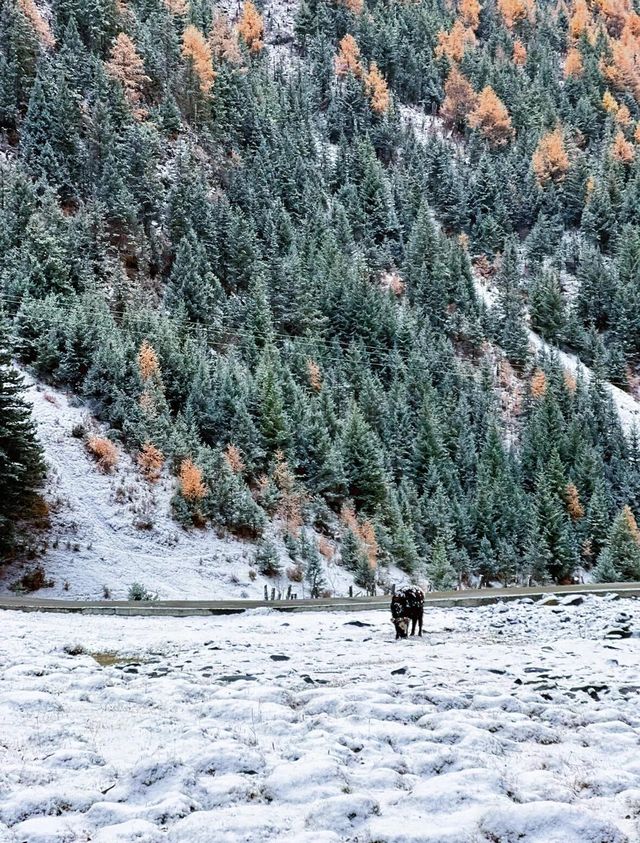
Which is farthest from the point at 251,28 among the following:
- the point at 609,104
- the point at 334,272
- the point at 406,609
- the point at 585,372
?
the point at 406,609

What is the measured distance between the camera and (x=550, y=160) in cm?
13538

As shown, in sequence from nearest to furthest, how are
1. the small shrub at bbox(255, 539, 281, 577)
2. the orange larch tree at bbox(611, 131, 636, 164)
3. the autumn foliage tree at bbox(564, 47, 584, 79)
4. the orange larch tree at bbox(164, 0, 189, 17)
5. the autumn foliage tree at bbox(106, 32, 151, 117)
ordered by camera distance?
the small shrub at bbox(255, 539, 281, 577)
the autumn foliage tree at bbox(106, 32, 151, 117)
the orange larch tree at bbox(164, 0, 189, 17)
the orange larch tree at bbox(611, 131, 636, 164)
the autumn foliage tree at bbox(564, 47, 584, 79)

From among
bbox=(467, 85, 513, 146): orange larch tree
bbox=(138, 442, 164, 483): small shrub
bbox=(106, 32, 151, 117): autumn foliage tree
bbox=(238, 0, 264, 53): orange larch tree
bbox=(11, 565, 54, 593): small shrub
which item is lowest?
bbox=(11, 565, 54, 593): small shrub

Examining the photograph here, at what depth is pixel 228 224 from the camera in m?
88.1

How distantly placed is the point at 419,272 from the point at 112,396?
66.8 m

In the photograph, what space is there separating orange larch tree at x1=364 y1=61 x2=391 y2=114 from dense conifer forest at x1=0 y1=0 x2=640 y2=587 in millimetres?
560

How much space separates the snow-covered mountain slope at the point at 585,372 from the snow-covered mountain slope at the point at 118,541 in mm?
64763

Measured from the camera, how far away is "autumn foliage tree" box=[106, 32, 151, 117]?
331 feet

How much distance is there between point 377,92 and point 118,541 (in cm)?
13447

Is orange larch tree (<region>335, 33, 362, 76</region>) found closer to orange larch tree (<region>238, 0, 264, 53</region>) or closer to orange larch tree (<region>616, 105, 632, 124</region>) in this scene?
orange larch tree (<region>238, 0, 264, 53</region>)

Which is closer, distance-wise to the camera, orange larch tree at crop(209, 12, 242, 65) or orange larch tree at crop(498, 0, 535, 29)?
orange larch tree at crop(209, 12, 242, 65)

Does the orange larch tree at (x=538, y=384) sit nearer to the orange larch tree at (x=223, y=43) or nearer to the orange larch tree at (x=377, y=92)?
the orange larch tree at (x=377, y=92)

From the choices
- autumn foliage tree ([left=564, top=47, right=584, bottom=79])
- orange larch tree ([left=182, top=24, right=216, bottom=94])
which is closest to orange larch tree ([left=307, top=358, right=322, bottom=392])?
orange larch tree ([left=182, top=24, right=216, bottom=94])

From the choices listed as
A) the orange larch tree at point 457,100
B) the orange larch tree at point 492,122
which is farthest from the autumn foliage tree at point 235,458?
the orange larch tree at point 457,100
